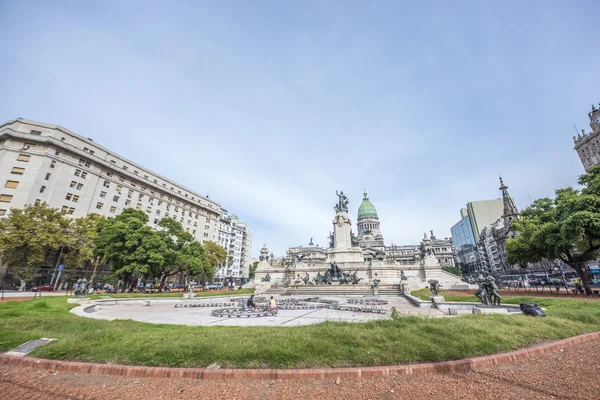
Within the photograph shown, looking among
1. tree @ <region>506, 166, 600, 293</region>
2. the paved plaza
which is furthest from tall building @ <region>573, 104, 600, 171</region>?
the paved plaza

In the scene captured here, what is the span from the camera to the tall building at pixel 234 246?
86725 millimetres

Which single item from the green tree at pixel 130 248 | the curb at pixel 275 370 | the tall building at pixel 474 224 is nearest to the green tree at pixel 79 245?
the green tree at pixel 130 248

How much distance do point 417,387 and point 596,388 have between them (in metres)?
3.32

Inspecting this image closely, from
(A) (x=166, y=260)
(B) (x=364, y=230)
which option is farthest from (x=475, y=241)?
(A) (x=166, y=260)

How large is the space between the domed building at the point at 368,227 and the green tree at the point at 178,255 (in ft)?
243

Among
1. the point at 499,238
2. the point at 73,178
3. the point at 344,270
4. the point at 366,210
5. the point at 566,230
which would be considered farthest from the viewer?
the point at 366,210

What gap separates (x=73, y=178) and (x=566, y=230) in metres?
67.4

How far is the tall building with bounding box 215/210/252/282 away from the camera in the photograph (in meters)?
86.7

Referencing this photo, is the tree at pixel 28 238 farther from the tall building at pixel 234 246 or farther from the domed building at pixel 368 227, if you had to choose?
the domed building at pixel 368 227

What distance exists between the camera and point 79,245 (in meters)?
37.8

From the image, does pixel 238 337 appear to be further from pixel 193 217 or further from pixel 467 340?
pixel 193 217

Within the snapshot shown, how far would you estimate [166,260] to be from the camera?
37906 mm

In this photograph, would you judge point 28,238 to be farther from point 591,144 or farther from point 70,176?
point 591,144

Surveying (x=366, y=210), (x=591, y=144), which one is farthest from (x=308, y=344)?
(x=366, y=210)
